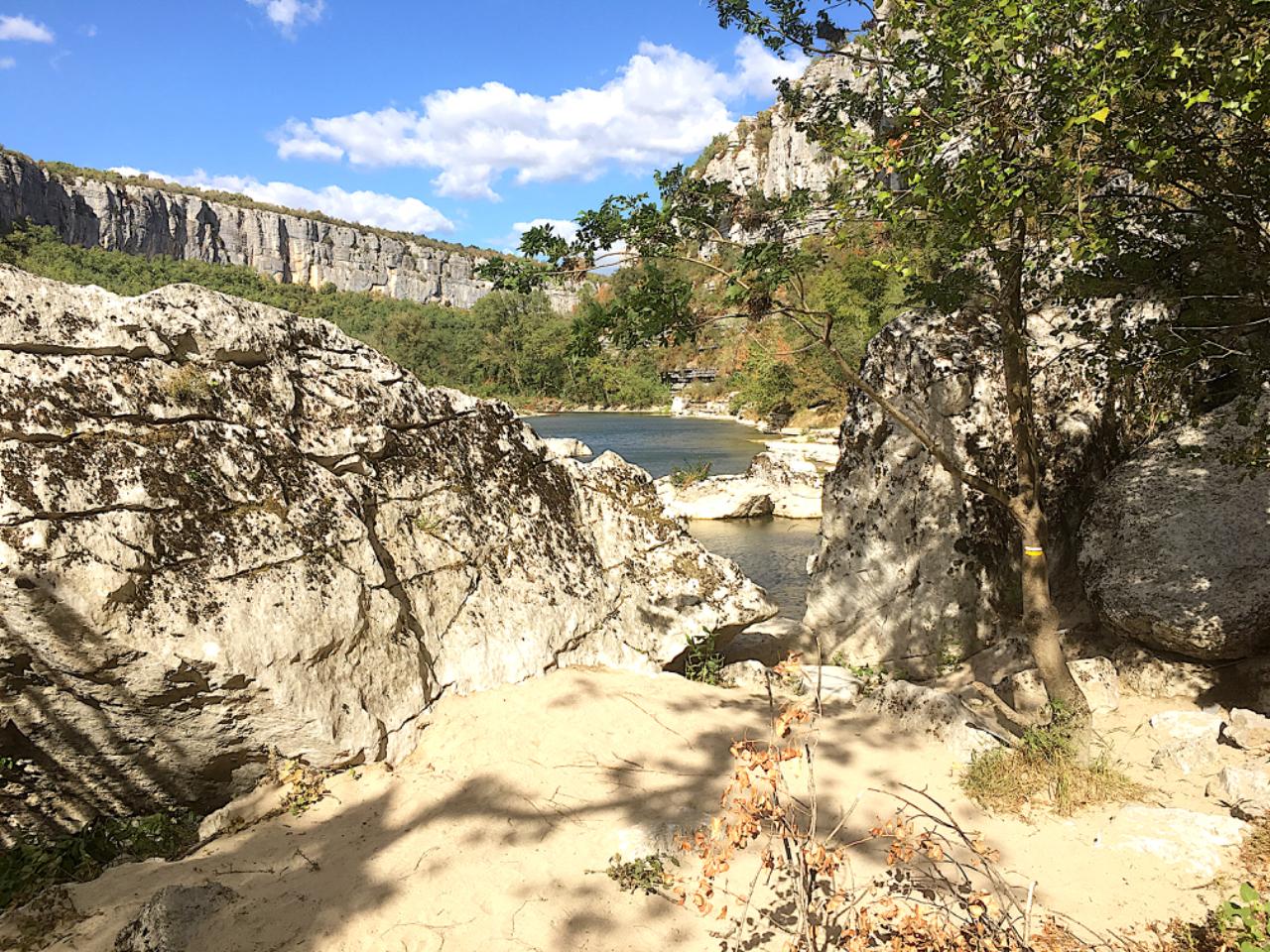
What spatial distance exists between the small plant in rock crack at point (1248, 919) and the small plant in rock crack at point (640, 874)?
7.75 feet

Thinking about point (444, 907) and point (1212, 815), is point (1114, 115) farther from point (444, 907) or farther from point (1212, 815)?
point (444, 907)

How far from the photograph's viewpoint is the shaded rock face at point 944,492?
→ 7535mm

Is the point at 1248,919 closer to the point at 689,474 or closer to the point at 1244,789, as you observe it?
the point at 1244,789

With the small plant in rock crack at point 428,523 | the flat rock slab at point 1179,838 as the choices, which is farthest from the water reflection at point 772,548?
the flat rock slab at point 1179,838

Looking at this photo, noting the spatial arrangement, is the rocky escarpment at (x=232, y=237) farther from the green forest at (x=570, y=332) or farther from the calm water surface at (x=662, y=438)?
the calm water surface at (x=662, y=438)

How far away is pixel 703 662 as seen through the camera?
6.89 m

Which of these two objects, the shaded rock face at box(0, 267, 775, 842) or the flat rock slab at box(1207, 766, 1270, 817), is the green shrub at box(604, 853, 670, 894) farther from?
the flat rock slab at box(1207, 766, 1270, 817)

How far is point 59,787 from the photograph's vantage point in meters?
4.23

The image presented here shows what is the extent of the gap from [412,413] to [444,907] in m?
3.82

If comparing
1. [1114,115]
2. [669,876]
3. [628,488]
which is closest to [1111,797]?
[669,876]

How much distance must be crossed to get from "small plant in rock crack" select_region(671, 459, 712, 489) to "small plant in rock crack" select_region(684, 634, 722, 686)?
16096 mm

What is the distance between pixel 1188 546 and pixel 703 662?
4.21 meters

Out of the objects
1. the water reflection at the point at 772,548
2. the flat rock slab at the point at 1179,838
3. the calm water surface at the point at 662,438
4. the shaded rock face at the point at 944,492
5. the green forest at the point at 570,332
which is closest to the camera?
the flat rock slab at the point at 1179,838

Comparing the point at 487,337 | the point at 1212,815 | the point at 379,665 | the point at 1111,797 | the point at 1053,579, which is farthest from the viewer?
the point at 487,337
